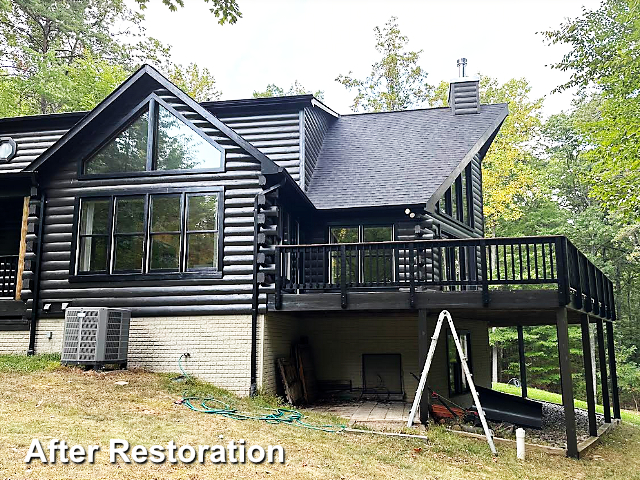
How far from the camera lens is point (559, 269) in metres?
9.41

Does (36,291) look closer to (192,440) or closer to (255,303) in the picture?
(255,303)

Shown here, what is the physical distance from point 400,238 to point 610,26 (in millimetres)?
10367

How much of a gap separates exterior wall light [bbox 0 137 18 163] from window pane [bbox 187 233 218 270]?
6.42 meters

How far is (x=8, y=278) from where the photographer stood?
12.7 meters

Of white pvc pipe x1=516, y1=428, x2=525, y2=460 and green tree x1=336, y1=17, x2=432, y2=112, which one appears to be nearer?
white pvc pipe x1=516, y1=428, x2=525, y2=460

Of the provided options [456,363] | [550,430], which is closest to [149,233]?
[456,363]

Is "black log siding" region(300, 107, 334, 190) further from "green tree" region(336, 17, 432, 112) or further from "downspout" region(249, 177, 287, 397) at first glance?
"green tree" region(336, 17, 432, 112)

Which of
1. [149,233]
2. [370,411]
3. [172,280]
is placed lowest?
[370,411]

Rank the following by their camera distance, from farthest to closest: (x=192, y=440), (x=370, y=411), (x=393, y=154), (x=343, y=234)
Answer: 1. (x=393, y=154)
2. (x=343, y=234)
3. (x=370, y=411)
4. (x=192, y=440)

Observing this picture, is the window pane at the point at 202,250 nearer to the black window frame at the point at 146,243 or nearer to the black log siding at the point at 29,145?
the black window frame at the point at 146,243

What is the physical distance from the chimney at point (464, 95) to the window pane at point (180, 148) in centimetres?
875

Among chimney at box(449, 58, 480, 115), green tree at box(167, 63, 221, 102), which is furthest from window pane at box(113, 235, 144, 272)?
green tree at box(167, 63, 221, 102)

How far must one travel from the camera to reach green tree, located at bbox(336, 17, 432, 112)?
29.7 metres

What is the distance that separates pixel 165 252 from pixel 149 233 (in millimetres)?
539
